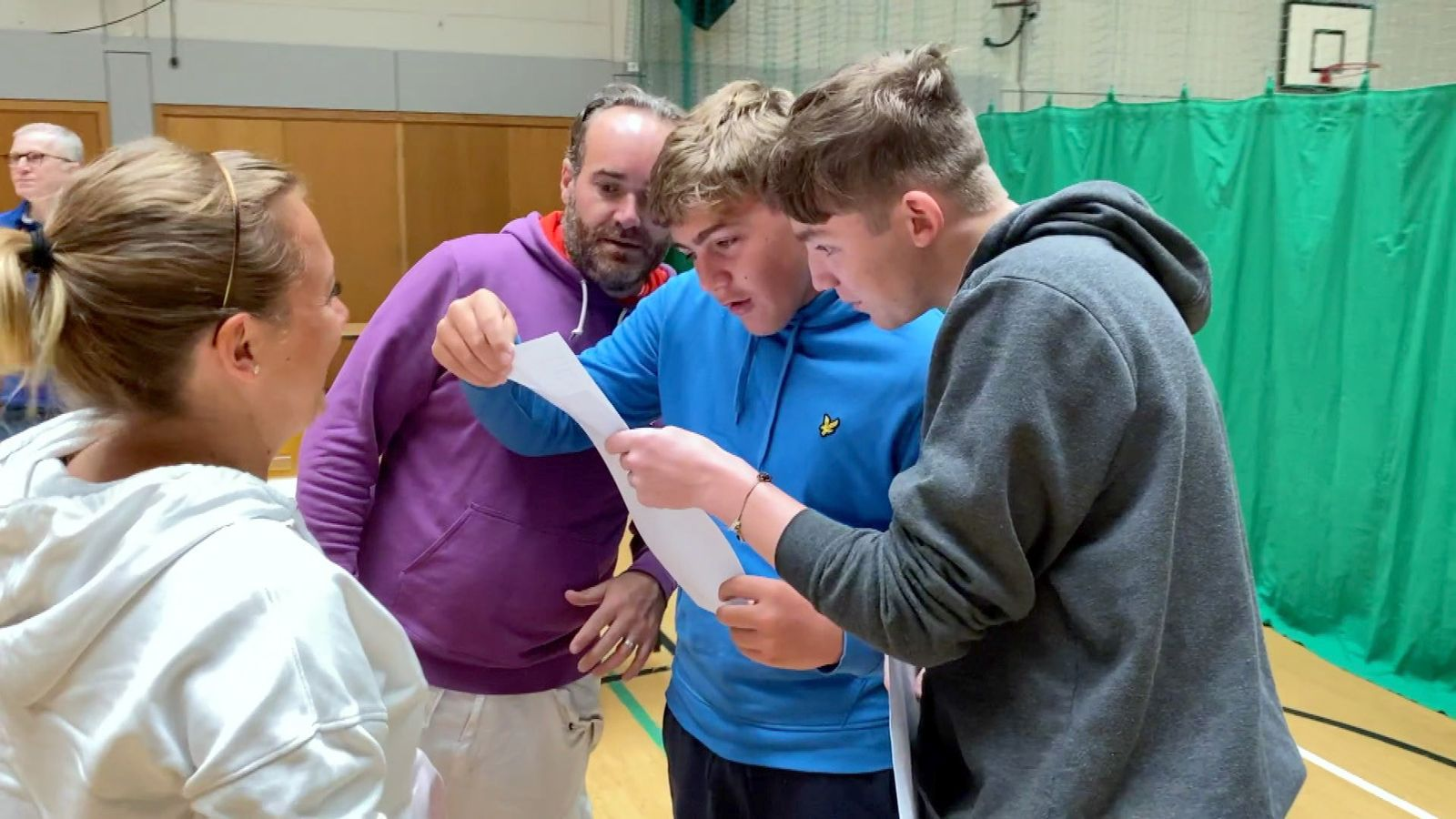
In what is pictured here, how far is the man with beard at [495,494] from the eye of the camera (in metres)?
1.70

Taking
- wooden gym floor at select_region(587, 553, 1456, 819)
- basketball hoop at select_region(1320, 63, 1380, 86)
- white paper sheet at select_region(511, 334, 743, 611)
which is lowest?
wooden gym floor at select_region(587, 553, 1456, 819)

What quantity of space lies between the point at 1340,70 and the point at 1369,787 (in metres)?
3.60

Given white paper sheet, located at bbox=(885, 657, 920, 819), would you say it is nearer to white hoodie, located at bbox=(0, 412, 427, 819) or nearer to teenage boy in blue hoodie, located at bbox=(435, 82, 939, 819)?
teenage boy in blue hoodie, located at bbox=(435, 82, 939, 819)

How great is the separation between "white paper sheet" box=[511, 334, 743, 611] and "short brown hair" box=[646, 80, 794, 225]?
0.84ft

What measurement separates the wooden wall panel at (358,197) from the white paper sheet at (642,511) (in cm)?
621

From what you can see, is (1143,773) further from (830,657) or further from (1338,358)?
(1338,358)

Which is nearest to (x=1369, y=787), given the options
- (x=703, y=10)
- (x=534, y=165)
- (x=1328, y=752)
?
(x=1328, y=752)

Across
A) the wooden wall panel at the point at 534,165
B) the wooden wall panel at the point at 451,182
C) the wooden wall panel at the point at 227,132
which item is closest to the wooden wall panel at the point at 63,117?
the wooden wall panel at the point at 227,132

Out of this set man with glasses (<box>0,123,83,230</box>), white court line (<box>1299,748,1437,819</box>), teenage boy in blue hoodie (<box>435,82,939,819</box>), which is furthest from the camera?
man with glasses (<box>0,123,83,230</box>)

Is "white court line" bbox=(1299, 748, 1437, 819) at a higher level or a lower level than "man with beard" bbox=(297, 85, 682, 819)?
lower

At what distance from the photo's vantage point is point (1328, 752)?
133 inches

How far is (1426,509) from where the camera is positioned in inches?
148

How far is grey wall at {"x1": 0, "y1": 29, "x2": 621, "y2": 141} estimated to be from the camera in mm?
6590

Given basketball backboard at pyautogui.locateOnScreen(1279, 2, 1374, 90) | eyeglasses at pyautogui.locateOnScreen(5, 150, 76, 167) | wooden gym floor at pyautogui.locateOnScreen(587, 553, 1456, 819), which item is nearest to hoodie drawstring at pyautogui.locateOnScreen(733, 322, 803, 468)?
wooden gym floor at pyautogui.locateOnScreen(587, 553, 1456, 819)
